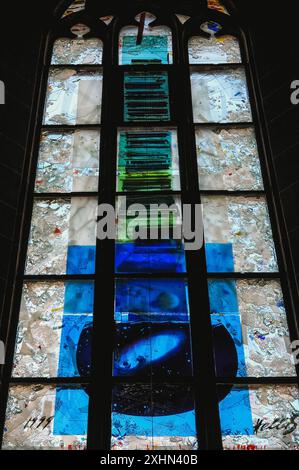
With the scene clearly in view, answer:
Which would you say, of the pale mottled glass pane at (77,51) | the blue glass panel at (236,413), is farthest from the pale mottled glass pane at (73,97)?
the blue glass panel at (236,413)

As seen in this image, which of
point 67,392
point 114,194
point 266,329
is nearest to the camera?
point 67,392

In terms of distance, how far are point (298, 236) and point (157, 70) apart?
2.24 metres

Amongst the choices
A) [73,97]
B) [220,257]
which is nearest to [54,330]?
[220,257]

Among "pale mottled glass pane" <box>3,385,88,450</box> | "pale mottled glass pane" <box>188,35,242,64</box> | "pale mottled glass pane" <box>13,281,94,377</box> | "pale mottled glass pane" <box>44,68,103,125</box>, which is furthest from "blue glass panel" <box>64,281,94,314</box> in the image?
"pale mottled glass pane" <box>188,35,242,64</box>

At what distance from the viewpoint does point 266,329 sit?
4.57 meters

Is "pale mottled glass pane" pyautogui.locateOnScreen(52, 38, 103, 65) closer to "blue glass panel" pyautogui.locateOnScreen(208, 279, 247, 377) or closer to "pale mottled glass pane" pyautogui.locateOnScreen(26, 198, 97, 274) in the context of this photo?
"pale mottled glass pane" pyautogui.locateOnScreen(26, 198, 97, 274)

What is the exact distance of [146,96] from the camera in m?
6.05

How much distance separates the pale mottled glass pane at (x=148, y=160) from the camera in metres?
5.36

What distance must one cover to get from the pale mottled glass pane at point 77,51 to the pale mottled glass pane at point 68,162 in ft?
3.21

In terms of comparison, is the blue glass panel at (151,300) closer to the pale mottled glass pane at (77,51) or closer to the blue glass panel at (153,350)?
the blue glass panel at (153,350)

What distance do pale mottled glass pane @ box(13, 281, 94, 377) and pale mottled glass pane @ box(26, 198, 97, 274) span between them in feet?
0.43

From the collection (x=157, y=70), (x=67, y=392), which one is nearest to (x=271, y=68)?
(x=157, y=70)

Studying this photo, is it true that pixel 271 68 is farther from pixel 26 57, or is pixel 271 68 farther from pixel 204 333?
pixel 204 333

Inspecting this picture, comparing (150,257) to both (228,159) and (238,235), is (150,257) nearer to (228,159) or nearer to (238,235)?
(238,235)
